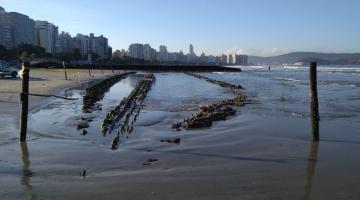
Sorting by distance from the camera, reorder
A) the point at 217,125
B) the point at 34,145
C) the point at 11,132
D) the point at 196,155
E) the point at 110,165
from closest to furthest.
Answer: the point at 110,165 < the point at 196,155 < the point at 34,145 < the point at 11,132 < the point at 217,125

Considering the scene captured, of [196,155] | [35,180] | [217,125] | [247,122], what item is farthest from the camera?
[247,122]

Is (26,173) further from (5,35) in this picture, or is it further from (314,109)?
(5,35)

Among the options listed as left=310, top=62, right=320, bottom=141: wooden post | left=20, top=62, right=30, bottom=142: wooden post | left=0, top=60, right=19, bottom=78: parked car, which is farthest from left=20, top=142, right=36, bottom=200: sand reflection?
left=0, top=60, right=19, bottom=78: parked car

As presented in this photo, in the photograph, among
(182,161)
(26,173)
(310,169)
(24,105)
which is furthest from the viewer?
(24,105)

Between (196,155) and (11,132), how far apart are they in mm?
6076

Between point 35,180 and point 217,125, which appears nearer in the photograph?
point 35,180

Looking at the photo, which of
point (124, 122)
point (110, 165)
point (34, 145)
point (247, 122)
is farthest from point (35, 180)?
point (247, 122)

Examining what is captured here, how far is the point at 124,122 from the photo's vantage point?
16.1 m

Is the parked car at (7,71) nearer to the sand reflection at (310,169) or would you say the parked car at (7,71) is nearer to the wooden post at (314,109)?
the wooden post at (314,109)

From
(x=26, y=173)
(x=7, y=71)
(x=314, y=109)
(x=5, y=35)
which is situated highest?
(x=5, y=35)

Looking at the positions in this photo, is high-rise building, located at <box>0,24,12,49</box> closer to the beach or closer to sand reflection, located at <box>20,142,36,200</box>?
the beach

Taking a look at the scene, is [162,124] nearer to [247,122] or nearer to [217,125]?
[217,125]

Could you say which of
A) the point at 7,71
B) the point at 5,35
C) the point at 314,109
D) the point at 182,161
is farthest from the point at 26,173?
the point at 5,35

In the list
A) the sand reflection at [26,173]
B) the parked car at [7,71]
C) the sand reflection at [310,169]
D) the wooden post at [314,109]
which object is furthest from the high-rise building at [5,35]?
the sand reflection at [310,169]
